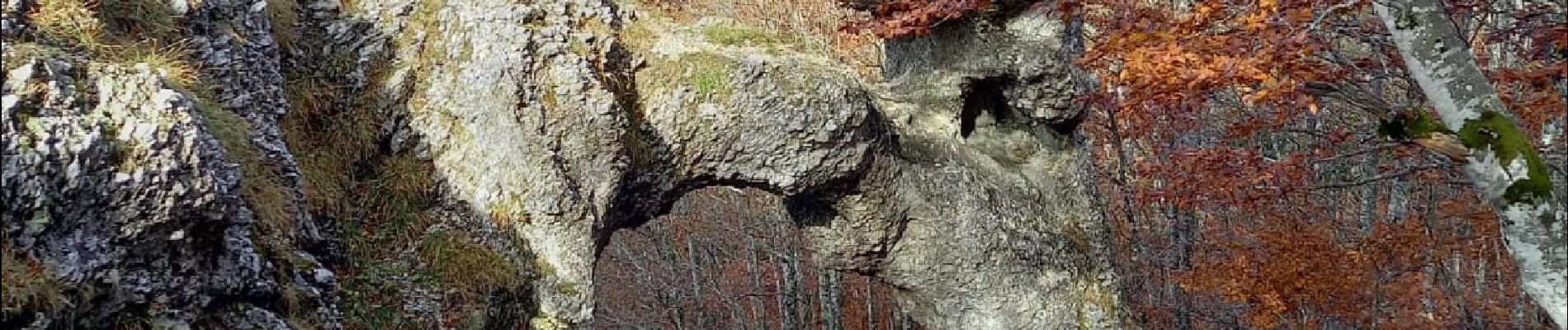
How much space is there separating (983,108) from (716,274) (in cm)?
1343

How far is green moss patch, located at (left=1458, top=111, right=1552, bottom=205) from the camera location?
15.5 feet

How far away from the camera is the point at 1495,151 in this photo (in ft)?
15.7

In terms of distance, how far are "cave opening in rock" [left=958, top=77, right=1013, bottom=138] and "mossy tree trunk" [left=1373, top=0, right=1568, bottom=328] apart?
13.3ft

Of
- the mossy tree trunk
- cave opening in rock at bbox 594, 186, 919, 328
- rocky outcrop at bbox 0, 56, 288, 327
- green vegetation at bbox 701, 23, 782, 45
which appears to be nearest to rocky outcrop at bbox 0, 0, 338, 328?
rocky outcrop at bbox 0, 56, 288, 327

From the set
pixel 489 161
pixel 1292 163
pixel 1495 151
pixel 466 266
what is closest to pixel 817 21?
pixel 1292 163

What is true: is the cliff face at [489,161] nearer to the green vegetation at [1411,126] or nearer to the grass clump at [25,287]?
the grass clump at [25,287]

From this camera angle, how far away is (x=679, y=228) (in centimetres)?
2238

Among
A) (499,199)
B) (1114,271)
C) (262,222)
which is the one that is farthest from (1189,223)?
(262,222)

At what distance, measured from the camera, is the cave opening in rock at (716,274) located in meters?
20.9

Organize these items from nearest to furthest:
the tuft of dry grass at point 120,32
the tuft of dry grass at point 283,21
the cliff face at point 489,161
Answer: the cliff face at point 489,161 < the tuft of dry grass at point 120,32 < the tuft of dry grass at point 283,21

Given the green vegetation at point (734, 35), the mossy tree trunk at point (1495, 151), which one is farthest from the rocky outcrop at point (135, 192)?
the mossy tree trunk at point (1495, 151)

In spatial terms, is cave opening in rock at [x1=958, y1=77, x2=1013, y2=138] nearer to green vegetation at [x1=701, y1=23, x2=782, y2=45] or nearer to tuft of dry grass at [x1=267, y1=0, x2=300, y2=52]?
green vegetation at [x1=701, y1=23, x2=782, y2=45]

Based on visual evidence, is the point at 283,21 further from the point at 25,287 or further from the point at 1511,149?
the point at 1511,149

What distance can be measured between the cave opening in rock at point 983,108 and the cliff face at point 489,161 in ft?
0.07
